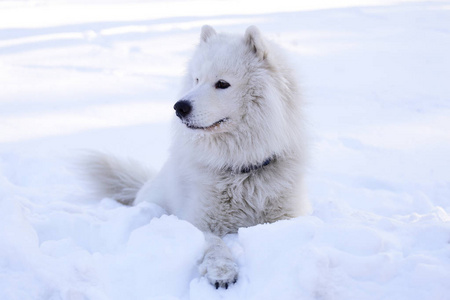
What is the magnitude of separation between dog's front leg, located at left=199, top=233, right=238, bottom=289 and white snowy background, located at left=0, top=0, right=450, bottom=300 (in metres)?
0.05

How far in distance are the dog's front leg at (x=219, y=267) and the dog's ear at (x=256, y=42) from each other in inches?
52.6

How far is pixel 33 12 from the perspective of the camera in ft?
49.2

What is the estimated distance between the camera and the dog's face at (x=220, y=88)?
9.34ft

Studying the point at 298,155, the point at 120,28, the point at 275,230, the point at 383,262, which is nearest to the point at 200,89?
the point at 298,155

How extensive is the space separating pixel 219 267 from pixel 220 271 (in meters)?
0.02

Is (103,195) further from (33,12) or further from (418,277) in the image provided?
(33,12)

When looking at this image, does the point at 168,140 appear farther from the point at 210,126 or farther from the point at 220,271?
the point at 220,271

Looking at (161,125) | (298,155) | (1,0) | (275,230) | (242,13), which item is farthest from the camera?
(1,0)

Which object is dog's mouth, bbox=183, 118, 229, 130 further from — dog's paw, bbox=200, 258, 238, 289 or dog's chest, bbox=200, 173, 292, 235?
dog's paw, bbox=200, 258, 238, 289

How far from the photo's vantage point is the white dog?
2.94m

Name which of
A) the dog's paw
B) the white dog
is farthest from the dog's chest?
the dog's paw

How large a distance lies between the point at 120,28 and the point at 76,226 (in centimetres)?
1000

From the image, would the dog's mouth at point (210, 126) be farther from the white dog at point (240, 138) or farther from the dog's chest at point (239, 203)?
the dog's chest at point (239, 203)

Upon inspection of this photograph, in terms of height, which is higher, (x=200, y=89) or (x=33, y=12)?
(x=200, y=89)
